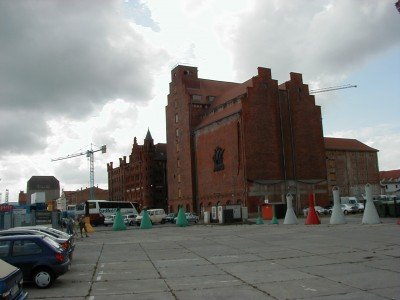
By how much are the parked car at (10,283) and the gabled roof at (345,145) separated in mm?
106151

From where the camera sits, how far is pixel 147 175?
379 ft

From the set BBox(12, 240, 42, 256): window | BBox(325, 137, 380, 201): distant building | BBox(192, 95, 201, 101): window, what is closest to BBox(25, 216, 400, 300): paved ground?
BBox(12, 240, 42, 256): window

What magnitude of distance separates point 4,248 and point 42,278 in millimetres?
1287

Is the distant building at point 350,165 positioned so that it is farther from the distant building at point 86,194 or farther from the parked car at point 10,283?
the parked car at point 10,283

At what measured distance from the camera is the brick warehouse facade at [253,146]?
66312 millimetres

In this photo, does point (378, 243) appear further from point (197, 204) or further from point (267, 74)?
point (197, 204)

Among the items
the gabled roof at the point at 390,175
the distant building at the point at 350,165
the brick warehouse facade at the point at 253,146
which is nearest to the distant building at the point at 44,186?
the brick warehouse facade at the point at 253,146

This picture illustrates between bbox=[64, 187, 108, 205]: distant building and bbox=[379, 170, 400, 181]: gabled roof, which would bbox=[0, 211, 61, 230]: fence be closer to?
bbox=[379, 170, 400, 181]: gabled roof

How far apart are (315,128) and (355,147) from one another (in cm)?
4515

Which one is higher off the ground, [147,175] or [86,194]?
[147,175]

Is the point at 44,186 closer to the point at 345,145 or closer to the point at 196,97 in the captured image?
the point at 196,97

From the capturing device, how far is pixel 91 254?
1944 cm

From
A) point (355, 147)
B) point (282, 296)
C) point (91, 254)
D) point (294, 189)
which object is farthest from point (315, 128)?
point (282, 296)

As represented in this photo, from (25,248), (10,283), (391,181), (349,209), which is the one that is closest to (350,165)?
(391,181)
